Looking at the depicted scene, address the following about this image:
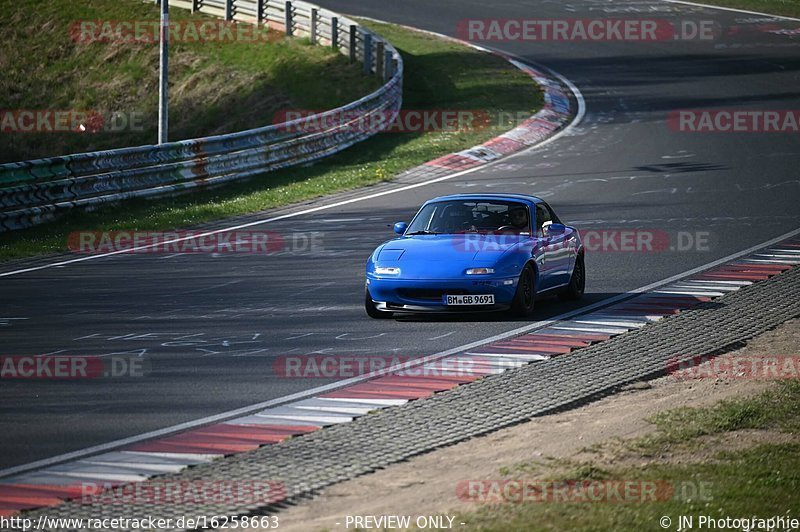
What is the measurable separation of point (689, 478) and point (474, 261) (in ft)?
20.1

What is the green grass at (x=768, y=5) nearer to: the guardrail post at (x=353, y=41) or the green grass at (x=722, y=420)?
the guardrail post at (x=353, y=41)

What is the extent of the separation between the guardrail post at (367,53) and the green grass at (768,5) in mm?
22409

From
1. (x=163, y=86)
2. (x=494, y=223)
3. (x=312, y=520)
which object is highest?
(x=163, y=86)

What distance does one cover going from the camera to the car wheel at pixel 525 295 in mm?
14031

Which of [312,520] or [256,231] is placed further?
[256,231]

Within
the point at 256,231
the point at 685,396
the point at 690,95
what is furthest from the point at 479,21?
the point at 685,396

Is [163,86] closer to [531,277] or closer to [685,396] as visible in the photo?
[531,277]

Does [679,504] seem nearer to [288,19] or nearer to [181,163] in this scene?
[181,163]

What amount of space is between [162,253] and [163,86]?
→ 8129 millimetres

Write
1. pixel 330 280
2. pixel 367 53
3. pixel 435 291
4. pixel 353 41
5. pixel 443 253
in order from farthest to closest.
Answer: pixel 353 41, pixel 367 53, pixel 330 280, pixel 443 253, pixel 435 291

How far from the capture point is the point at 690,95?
36531mm

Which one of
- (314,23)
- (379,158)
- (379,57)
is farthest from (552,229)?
(314,23)

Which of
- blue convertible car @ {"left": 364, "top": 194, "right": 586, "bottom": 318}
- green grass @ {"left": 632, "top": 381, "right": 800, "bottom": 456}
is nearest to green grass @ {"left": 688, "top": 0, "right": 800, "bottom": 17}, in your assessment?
blue convertible car @ {"left": 364, "top": 194, "right": 586, "bottom": 318}

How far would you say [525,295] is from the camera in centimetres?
1421
